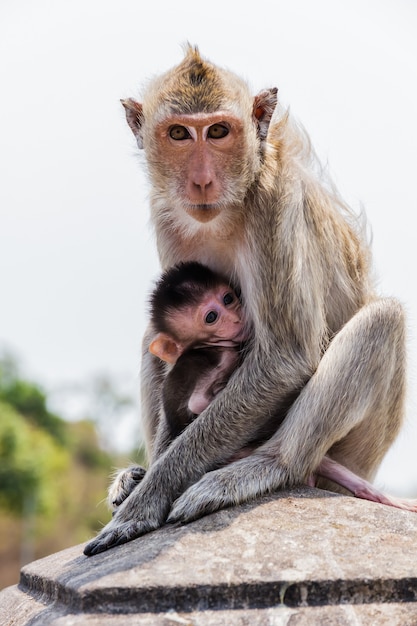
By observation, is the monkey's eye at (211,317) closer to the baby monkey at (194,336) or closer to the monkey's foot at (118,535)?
the baby monkey at (194,336)

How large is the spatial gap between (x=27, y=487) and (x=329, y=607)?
47.0 metres

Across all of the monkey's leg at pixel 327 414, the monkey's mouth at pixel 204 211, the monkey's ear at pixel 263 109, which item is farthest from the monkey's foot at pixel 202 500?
the monkey's ear at pixel 263 109

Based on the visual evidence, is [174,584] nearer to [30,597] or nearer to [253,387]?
[30,597]

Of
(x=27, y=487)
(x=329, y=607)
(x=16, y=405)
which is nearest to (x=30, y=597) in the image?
(x=329, y=607)

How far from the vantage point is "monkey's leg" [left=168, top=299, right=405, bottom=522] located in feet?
19.0

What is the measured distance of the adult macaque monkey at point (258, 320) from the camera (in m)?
6.02

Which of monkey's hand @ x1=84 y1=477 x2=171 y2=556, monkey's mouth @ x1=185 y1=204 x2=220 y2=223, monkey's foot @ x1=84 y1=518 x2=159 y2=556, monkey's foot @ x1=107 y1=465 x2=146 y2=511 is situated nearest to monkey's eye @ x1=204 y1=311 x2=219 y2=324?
monkey's mouth @ x1=185 y1=204 x2=220 y2=223

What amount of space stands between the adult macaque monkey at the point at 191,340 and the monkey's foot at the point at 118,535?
0.90 m

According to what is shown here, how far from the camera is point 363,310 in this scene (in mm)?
6465

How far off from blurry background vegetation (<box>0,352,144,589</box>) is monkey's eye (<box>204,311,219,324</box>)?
3103 cm

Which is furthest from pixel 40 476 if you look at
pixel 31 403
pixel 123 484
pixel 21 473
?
pixel 123 484

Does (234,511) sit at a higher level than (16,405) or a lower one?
higher

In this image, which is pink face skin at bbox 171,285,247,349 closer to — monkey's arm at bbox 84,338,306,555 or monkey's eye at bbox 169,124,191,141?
monkey's arm at bbox 84,338,306,555

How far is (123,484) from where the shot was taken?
6.89 meters
